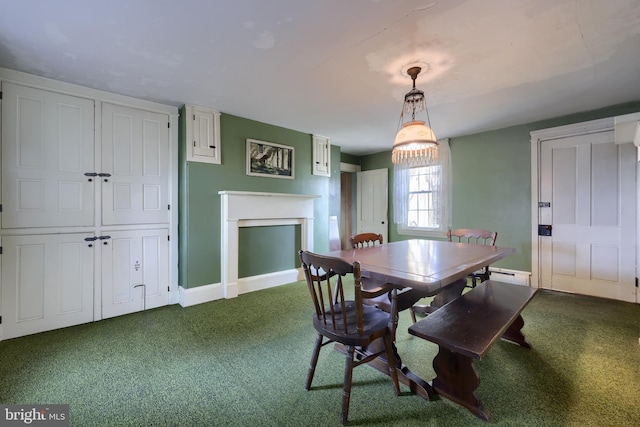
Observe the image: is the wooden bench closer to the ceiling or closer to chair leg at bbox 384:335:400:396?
chair leg at bbox 384:335:400:396

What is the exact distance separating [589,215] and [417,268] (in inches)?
131

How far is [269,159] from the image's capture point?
390 cm

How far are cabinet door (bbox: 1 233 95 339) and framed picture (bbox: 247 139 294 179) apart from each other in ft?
6.51

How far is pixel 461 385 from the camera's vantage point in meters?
1.56

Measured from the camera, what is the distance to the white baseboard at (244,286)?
319 centimetres

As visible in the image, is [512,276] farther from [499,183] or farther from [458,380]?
[458,380]

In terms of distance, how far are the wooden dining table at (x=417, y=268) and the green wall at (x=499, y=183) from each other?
1.94 meters

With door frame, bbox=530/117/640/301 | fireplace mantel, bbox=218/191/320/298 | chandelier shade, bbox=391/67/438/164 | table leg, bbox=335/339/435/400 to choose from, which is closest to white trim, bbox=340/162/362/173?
fireplace mantel, bbox=218/191/320/298

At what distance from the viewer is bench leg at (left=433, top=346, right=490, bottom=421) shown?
1.51 m

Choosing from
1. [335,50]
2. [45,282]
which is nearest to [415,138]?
[335,50]

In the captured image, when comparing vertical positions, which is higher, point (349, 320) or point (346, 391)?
point (349, 320)

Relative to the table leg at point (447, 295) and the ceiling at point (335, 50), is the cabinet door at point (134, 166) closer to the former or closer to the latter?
the ceiling at point (335, 50)

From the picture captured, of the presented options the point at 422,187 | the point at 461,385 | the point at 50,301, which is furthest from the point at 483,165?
the point at 50,301

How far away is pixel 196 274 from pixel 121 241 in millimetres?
858
